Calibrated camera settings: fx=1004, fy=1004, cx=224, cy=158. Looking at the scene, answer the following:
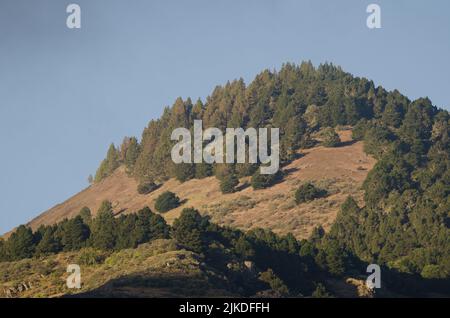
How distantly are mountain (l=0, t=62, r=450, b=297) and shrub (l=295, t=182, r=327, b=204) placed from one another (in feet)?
0.46

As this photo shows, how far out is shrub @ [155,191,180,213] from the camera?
147613 millimetres

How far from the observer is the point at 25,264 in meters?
84.4

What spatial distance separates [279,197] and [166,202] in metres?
17.2

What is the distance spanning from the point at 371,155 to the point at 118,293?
96.8 meters

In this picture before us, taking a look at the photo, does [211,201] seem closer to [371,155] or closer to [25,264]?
[371,155]

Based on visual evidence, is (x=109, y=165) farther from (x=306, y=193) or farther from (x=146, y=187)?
(x=306, y=193)

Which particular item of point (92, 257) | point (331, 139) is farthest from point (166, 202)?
point (92, 257)

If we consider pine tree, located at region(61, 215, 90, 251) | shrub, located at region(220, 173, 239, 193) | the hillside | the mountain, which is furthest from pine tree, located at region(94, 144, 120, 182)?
pine tree, located at region(61, 215, 90, 251)

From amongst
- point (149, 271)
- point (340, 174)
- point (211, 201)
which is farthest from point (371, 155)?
point (149, 271)

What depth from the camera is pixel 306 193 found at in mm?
139625

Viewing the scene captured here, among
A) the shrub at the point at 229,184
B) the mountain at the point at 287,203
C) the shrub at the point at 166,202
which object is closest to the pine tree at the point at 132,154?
the mountain at the point at 287,203

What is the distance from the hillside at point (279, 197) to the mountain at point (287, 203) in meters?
0.28

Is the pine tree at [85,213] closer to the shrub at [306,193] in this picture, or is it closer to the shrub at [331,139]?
the shrub at [306,193]

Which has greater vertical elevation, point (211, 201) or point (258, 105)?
point (258, 105)
